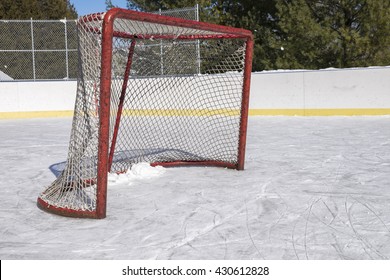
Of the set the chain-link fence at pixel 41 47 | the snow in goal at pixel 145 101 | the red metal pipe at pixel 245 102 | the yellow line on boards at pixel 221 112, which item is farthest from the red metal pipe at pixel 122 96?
the chain-link fence at pixel 41 47

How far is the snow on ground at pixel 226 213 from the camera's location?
2.47 metres

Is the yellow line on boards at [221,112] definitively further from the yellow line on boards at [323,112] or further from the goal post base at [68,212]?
the goal post base at [68,212]

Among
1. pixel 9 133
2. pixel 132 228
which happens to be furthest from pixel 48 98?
pixel 132 228

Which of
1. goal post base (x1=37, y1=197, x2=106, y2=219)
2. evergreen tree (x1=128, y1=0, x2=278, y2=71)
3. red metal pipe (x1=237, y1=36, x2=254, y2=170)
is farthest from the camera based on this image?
evergreen tree (x1=128, y1=0, x2=278, y2=71)

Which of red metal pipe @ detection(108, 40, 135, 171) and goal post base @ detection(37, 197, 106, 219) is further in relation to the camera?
red metal pipe @ detection(108, 40, 135, 171)

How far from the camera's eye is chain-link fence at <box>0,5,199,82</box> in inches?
449

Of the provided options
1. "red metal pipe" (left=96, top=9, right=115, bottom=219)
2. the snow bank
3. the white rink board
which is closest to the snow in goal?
"red metal pipe" (left=96, top=9, right=115, bottom=219)

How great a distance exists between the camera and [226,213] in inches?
123

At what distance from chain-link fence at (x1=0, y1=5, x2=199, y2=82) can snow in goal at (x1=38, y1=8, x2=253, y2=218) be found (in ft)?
13.4

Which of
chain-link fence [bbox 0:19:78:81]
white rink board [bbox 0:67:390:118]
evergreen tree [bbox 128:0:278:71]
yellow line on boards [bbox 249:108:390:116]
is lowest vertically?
yellow line on boards [bbox 249:108:390:116]

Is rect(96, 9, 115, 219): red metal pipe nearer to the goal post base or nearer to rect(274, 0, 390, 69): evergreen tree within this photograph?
the goal post base

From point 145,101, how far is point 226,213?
3.86 metres

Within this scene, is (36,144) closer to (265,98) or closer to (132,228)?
(132,228)

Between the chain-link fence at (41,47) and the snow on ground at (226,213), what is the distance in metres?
6.30
